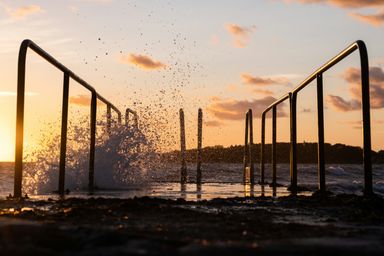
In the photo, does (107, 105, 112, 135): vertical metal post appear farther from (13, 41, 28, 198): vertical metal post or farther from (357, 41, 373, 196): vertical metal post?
(357, 41, 373, 196): vertical metal post

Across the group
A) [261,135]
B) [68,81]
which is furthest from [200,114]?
[68,81]

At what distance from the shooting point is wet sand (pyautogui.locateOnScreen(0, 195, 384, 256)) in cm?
315

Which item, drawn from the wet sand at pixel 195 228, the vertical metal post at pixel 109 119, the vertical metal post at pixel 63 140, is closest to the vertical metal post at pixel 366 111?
the wet sand at pixel 195 228

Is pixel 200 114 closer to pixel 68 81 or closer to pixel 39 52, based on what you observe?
pixel 68 81

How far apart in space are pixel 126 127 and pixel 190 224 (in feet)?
29.6

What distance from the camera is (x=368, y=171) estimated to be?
6.79 m

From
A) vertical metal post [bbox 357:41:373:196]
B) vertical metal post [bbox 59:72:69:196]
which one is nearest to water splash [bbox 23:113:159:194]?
vertical metal post [bbox 59:72:69:196]

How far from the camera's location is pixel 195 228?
427 centimetres

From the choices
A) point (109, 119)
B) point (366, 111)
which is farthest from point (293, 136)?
point (109, 119)

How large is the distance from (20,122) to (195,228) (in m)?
3.42

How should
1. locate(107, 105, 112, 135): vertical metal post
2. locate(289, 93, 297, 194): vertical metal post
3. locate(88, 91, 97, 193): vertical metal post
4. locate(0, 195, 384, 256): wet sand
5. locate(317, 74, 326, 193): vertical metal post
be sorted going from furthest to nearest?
locate(107, 105, 112, 135): vertical metal post → locate(88, 91, 97, 193): vertical metal post → locate(289, 93, 297, 194): vertical metal post → locate(317, 74, 326, 193): vertical metal post → locate(0, 195, 384, 256): wet sand

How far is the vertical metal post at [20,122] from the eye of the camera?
23.0 feet

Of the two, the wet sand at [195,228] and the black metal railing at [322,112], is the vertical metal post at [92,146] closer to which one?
the black metal railing at [322,112]

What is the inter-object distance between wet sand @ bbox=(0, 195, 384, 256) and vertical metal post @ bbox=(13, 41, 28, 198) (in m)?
0.41
